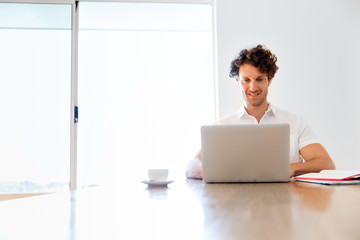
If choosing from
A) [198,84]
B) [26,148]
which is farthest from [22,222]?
[198,84]

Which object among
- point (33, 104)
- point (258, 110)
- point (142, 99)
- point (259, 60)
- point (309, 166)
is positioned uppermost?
point (142, 99)

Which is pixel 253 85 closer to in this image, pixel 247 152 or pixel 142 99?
pixel 247 152

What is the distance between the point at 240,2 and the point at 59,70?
1.86 meters

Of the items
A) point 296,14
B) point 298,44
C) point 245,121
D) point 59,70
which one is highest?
point 296,14

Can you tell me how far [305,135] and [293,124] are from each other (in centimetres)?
11

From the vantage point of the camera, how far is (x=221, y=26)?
10.7 ft

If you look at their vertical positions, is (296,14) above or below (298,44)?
above

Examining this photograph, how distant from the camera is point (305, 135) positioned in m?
2.19

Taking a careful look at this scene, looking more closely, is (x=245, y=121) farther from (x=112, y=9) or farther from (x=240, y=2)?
(x=112, y=9)

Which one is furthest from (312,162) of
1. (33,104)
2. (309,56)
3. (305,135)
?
(33,104)

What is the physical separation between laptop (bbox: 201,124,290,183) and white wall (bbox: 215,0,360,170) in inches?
72.8

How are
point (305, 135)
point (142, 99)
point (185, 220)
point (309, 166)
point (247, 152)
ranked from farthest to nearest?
1. point (142, 99)
2. point (305, 135)
3. point (309, 166)
4. point (247, 152)
5. point (185, 220)

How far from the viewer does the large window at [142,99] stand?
225 inches

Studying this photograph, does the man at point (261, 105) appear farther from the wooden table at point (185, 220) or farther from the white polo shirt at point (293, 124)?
the wooden table at point (185, 220)
